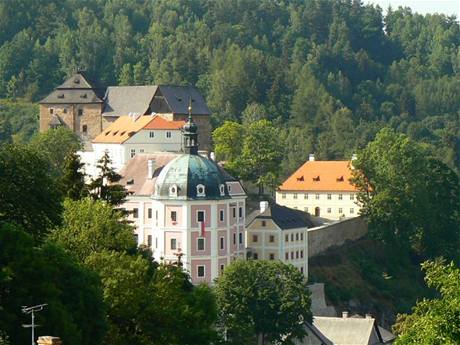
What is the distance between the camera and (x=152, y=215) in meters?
→ 71.2

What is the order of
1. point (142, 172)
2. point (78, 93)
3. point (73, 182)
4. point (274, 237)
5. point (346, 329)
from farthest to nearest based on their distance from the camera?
1. point (78, 93)
2. point (142, 172)
3. point (274, 237)
4. point (346, 329)
5. point (73, 182)

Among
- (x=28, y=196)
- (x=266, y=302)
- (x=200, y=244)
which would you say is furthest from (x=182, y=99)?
(x=28, y=196)

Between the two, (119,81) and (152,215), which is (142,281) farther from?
(119,81)

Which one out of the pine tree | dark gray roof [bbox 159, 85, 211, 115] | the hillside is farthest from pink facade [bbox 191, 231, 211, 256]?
dark gray roof [bbox 159, 85, 211, 115]

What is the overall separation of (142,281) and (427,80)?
11296 centimetres

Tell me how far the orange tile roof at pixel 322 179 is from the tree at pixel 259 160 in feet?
6.48

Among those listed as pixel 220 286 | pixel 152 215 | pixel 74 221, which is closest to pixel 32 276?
pixel 74 221

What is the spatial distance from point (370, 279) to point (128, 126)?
52.4 feet

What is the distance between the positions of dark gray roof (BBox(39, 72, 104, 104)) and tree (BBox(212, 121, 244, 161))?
33.6ft

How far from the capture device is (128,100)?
9800cm

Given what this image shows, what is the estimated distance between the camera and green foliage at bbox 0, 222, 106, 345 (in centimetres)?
3903

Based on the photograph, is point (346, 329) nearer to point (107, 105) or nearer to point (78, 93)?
point (107, 105)

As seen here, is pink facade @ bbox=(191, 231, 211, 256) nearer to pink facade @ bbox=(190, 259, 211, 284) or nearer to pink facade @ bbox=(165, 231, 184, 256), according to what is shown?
pink facade @ bbox=(190, 259, 211, 284)

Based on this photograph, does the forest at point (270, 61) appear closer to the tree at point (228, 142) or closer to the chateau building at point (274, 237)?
the tree at point (228, 142)
